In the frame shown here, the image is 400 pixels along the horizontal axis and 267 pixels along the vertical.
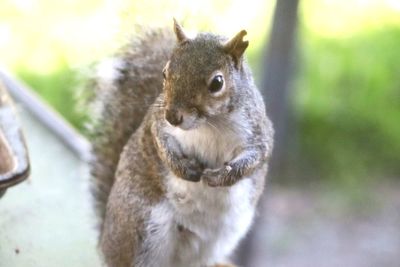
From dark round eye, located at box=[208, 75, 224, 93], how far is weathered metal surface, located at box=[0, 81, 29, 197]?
43 centimetres

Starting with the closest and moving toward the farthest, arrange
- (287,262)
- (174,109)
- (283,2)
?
(174,109)
(283,2)
(287,262)

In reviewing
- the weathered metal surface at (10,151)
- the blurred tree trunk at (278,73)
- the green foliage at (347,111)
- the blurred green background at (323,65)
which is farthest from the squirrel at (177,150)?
the green foliage at (347,111)

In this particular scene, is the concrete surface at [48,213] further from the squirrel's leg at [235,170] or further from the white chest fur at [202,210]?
the squirrel's leg at [235,170]

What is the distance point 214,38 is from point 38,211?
59cm

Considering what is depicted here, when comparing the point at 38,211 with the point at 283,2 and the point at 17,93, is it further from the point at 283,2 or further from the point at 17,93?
the point at 283,2

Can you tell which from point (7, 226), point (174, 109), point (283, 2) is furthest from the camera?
point (283, 2)

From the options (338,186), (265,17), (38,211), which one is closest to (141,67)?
(38,211)

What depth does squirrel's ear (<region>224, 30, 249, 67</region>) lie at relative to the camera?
1229 mm

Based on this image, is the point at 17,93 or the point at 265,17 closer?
the point at 17,93

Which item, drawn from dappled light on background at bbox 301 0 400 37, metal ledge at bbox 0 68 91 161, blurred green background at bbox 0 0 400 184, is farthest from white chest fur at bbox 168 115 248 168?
dappled light on background at bbox 301 0 400 37

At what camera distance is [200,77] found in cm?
120

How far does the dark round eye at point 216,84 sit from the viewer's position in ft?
3.98

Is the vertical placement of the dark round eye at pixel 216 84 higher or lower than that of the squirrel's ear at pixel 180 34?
lower

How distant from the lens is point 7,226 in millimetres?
1576
